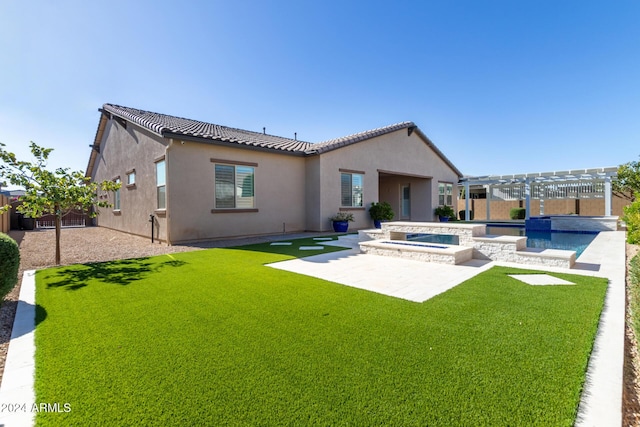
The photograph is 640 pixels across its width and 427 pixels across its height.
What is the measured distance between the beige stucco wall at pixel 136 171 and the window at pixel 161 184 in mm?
315

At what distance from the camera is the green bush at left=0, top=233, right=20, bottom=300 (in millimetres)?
3766

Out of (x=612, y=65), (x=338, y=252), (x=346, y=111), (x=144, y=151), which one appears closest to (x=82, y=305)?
(x=338, y=252)

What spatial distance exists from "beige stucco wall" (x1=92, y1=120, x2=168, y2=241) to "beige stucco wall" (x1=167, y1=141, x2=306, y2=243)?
2.70 feet

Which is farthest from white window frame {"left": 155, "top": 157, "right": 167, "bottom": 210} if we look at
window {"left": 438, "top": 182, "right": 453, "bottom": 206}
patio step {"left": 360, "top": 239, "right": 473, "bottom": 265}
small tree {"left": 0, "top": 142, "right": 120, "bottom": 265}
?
window {"left": 438, "top": 182, "right": 453, "bottom": 206}

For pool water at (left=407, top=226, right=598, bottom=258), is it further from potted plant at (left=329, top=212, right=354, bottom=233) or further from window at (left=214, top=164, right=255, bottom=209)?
window at (left=214, top=164, right=255, bottom=209)

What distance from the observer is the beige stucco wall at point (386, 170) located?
44.8ft

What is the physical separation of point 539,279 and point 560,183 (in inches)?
817

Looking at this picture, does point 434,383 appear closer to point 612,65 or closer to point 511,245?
point 511,245

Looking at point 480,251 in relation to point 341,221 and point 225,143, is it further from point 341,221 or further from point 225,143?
point 225,143

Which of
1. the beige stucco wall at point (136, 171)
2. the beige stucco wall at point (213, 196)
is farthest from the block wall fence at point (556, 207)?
the beige stucco wall at point (136, 171)

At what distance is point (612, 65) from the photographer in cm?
1180

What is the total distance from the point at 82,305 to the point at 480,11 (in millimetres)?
14557

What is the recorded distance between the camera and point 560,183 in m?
20.8

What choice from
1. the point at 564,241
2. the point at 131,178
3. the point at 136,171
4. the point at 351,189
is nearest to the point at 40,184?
the point at 136,171
